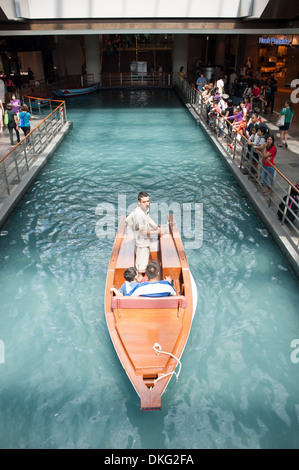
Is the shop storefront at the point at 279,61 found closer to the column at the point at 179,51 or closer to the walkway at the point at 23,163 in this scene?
the column at the point at 179,51

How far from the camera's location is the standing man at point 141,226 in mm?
5332

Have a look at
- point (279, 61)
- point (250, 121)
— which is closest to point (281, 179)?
point (250, 121)

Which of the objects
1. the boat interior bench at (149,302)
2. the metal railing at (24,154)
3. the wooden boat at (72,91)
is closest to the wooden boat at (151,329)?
the boat interior bench at (149,302)

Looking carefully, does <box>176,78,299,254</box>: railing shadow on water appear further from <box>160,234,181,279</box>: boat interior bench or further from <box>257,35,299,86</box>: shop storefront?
<box>257,35,299,86</box>: shop storefront

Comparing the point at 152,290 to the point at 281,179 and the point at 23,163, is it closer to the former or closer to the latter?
the point at 281,179

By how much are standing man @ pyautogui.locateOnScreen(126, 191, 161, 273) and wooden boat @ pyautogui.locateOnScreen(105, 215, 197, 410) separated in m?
0.20

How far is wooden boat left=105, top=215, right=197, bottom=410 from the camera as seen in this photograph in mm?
3988

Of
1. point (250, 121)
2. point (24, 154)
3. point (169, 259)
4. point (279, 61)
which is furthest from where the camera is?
point (279, 61)

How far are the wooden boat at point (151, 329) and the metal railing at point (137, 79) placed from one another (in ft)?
80.3

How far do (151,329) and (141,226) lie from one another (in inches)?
62.3

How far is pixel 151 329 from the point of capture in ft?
15.0

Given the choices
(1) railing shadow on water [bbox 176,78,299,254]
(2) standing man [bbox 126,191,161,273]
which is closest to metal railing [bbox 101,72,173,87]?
(1) railing shadow on water [bbox 176,78,299,254]

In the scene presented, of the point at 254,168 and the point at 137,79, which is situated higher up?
the point at 137,79
